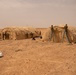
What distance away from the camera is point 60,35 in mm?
15383

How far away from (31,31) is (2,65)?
19.2 meters

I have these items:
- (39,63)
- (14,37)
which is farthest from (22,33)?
(39,63)

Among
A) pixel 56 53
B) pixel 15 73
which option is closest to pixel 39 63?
pixel 15 73

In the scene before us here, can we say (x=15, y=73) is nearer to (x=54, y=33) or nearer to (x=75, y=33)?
(x=54, y=33)

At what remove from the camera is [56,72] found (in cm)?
659

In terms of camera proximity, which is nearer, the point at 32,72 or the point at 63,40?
the point at 32,72

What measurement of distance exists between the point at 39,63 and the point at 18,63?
885mm

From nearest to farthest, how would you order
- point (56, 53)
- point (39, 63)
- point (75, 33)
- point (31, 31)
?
point (39, 63) → point (56, 53) → point (75, 33) → point (31, 31)

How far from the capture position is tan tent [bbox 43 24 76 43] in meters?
15.1

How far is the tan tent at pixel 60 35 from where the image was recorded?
1507 centimetres

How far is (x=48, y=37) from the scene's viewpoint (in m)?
15.7

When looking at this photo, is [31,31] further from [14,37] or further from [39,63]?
[39,63]

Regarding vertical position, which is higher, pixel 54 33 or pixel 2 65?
pixel 54 33

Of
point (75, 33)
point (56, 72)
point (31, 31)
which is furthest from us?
point (31, 31)
